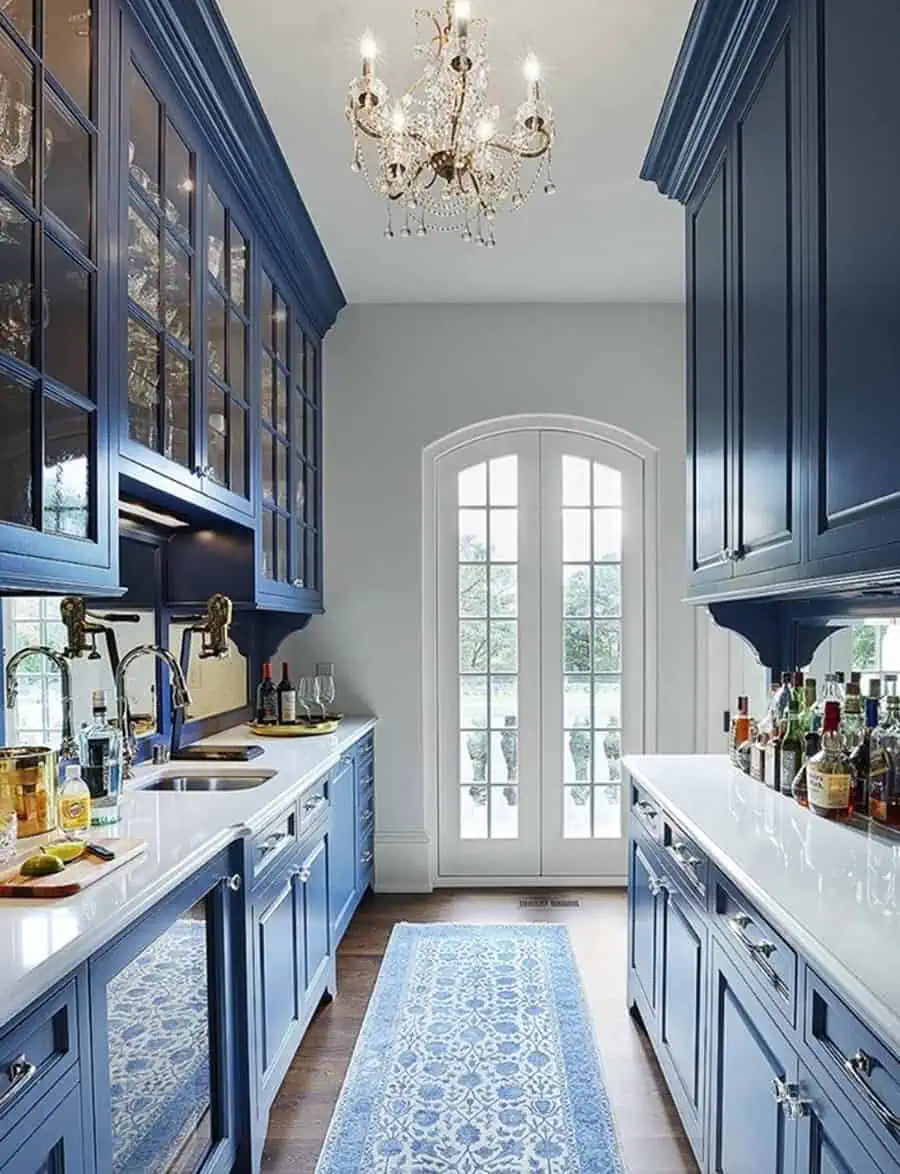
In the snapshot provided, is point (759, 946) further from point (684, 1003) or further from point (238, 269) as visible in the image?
point (238, 269)

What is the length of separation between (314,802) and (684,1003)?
126 cm

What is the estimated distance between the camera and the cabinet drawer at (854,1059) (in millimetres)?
1041

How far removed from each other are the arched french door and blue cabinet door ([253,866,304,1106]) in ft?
6.10

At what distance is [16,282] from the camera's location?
1.46 m

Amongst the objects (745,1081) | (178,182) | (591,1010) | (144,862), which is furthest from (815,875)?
(178,182)

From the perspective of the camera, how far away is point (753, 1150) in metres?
1.56

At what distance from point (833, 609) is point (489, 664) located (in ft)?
6.72

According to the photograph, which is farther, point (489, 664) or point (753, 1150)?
point (489, 664)

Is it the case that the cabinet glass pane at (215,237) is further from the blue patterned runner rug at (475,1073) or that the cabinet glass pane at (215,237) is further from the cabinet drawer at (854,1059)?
the blue patterned runner rug at (475,1073)

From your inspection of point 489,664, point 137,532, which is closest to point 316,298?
point 137,532

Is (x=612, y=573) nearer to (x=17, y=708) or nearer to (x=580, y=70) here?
(x=580, y=70)

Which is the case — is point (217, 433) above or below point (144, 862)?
above

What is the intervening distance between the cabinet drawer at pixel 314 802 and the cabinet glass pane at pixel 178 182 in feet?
5.39

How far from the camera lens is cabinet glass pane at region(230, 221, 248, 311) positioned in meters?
A: 2.71
